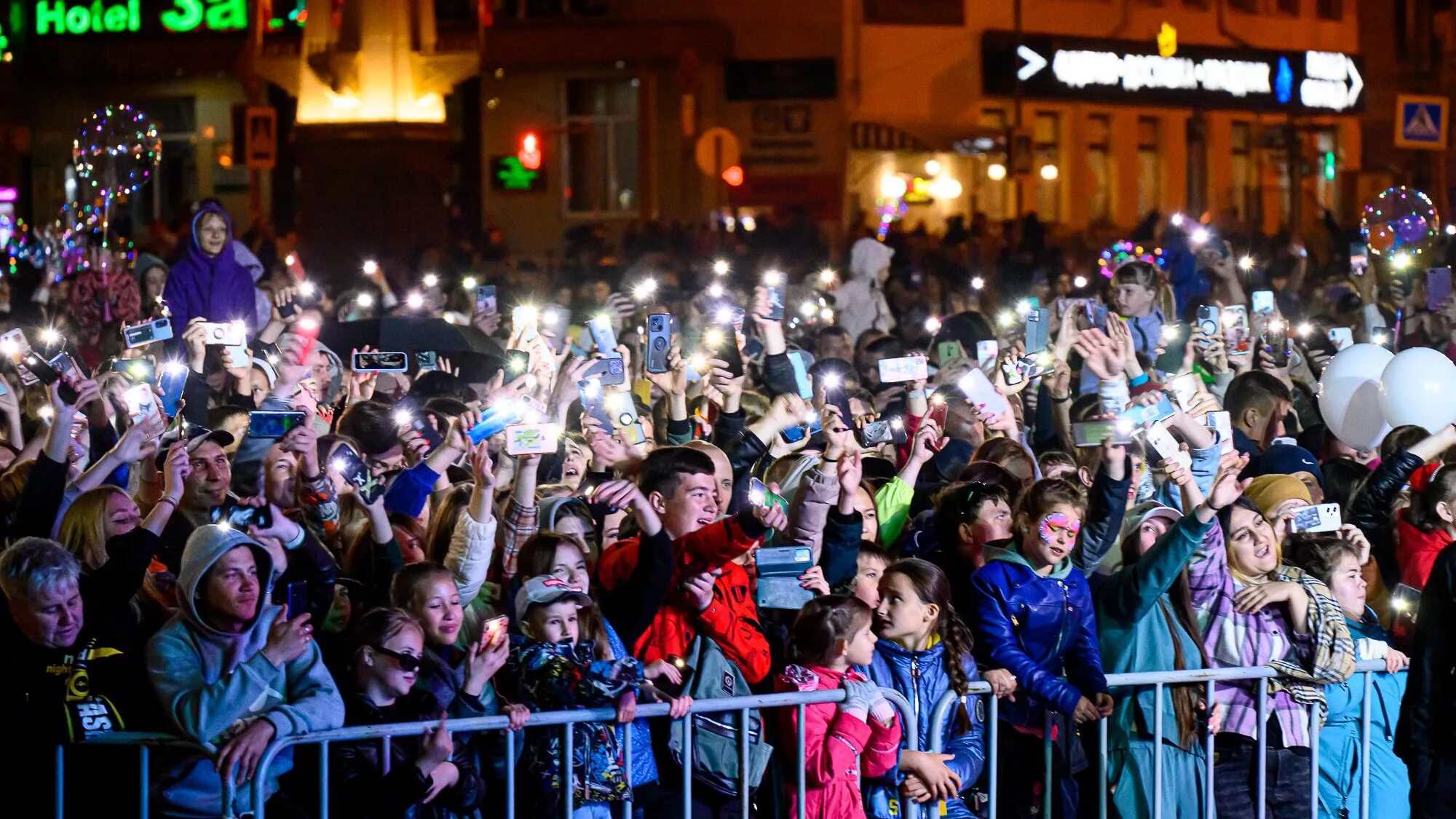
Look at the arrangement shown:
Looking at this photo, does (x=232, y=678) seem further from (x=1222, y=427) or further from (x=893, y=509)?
(x=1222, y=427)

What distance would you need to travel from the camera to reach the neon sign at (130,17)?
33594 millimetres

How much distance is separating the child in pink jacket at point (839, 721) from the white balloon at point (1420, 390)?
13.2 feet

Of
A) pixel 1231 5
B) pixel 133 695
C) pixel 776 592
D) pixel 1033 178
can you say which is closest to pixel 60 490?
pixel 133 695

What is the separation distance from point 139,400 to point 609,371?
192cm

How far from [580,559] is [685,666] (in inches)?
19.7

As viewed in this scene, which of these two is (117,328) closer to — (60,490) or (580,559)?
(60,490)

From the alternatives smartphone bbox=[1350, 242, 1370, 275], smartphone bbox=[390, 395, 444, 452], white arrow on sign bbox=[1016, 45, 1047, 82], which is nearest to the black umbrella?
smartphone bbox=[390, 395, 444, 452]

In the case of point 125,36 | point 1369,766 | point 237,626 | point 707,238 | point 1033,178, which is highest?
point 125,36

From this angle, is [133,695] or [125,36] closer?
[133,695]

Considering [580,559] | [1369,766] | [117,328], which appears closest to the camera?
[580,559]

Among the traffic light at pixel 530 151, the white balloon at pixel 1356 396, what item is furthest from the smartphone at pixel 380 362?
the traffic light at pixel 530 151

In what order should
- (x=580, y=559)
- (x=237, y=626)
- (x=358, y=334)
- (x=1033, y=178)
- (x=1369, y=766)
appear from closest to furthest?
(x=237, y=626)
(x=580, y=559)
(x=1369, y=766)
(x=358, y=334)
(x=1033, y=178)

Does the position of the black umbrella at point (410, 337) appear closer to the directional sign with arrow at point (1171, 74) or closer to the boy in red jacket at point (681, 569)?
the boy in red jacket at point (681, 569)

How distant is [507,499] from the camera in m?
7.45
